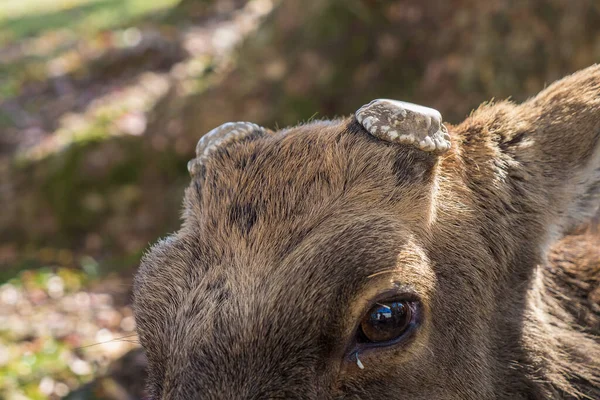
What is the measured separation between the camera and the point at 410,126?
3375mm

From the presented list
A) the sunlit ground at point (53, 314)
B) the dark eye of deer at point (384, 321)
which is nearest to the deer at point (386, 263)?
the dark eye of deer at point (384, 321)

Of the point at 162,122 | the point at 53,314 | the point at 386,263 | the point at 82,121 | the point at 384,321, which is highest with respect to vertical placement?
the point at 82,121

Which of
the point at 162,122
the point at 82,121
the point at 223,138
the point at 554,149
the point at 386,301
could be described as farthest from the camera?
the point at 82,121

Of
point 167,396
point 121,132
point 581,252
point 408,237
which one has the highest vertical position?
point 121,132

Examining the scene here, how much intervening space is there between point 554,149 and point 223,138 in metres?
1.83

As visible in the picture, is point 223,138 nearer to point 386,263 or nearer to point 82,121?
point 386,263

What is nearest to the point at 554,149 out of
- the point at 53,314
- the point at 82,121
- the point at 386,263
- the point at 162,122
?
the point at 386,263

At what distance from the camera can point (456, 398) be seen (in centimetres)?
330

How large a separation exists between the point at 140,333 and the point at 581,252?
9.20 ft

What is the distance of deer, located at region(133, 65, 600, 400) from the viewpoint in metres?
2.94

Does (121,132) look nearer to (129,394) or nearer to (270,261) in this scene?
(129,394)

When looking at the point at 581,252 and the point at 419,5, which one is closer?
the point at 581,252

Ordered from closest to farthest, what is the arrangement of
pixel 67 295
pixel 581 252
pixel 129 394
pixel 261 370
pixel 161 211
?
pixel 261 370 < pixel 581 252 < pixel 129 394 < pixel 67 295 < pixel 161 211

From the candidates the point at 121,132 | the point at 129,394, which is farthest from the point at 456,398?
the point at 121,132
